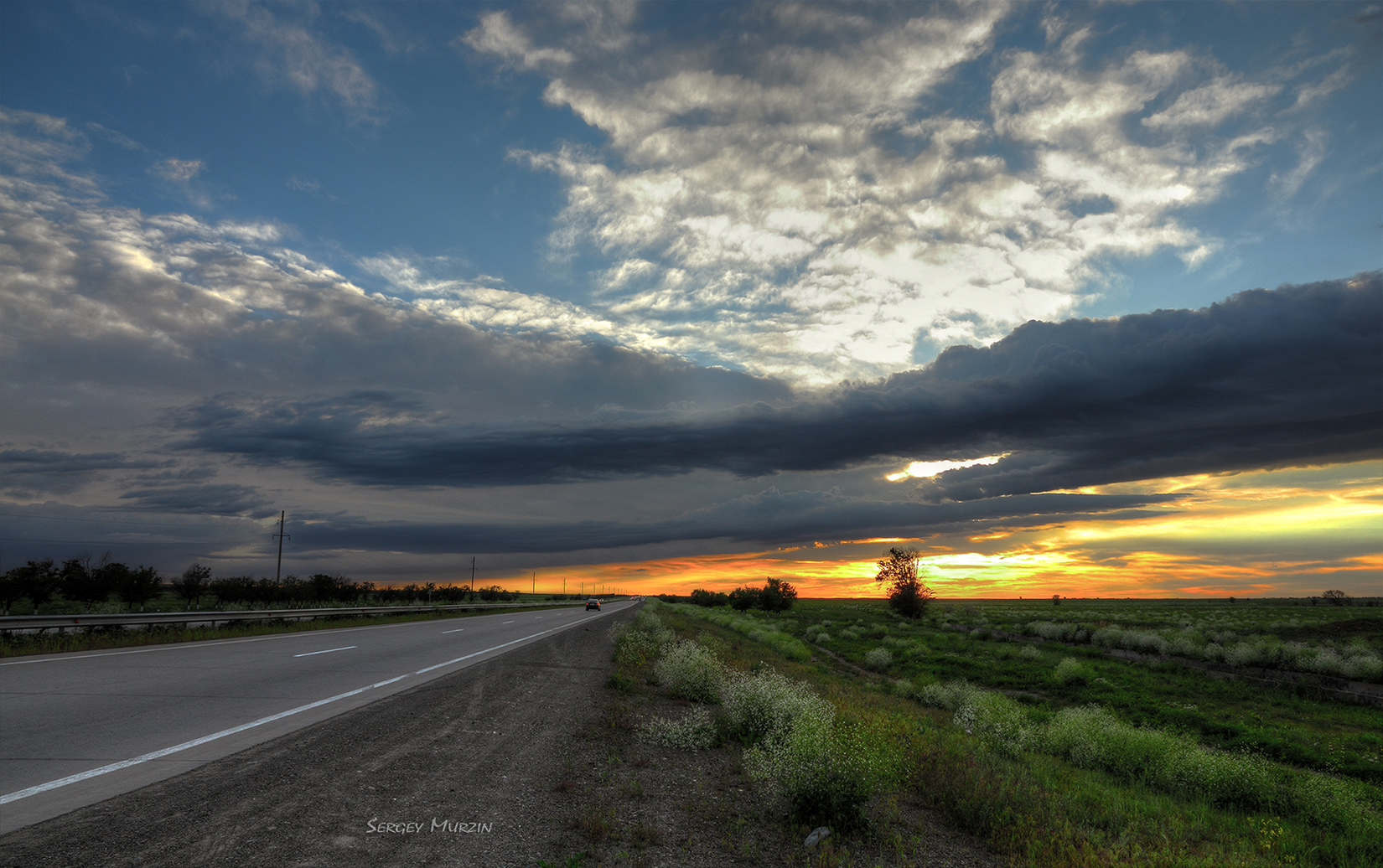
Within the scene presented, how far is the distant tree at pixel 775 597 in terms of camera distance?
99.8m

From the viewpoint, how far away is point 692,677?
43.6 feet

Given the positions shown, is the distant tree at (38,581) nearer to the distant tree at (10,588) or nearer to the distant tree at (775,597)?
the distant tree at (10,588)

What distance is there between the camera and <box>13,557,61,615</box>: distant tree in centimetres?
4822

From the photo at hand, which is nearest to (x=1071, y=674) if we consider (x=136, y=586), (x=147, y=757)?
(x=147, y=757)

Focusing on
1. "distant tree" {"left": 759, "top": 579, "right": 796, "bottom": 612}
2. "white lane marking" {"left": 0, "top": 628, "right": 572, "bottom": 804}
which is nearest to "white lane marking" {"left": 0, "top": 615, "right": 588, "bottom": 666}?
"white lane marking" {"left": 0, "top": 628, "right": 572, "bottom": 804}

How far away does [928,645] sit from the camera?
155 feet

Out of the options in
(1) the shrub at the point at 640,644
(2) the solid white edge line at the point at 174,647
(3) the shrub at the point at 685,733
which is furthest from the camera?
(1) the shrub at the point at 640,644

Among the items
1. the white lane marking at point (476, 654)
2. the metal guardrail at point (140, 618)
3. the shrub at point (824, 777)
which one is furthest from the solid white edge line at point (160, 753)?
the metal guardrail at point (140, 618)

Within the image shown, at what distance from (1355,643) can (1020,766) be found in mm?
40807

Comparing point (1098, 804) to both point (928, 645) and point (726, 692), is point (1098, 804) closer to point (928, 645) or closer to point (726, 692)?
point (726, 692)

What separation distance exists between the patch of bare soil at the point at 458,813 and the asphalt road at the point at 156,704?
1.75ft

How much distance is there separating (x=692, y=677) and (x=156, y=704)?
901 centimetres

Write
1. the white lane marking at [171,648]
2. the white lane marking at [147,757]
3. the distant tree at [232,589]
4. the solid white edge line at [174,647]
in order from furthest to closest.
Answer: the distant tree at [232,589] → the solid white edge line at [174,647] → the white lane marking at [171,648] → the white lane marking at [147,757]

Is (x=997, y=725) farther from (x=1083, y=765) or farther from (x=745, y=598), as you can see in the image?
(x=745, y=598)
